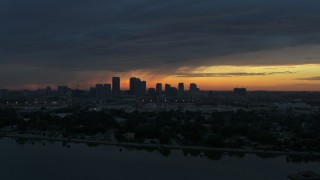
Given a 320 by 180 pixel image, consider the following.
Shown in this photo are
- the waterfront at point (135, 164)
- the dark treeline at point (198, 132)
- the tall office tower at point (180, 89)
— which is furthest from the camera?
the tall office tower at point (180, 89)

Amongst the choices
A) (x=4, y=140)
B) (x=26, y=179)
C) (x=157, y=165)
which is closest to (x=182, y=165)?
(x=157, y=165)

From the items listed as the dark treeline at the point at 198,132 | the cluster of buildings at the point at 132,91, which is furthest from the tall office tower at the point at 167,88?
the dark treeline at the point at 198,132

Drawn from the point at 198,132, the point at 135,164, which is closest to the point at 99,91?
the point at 198,132

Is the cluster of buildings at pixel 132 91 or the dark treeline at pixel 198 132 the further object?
the cluster of buildings at pixel 132 91

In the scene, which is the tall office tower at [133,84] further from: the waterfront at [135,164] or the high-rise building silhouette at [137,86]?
the waterfront at [135,164]

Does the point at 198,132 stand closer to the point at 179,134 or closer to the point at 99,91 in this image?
the point at 179,134

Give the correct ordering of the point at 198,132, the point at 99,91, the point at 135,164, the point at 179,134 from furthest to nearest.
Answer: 1. the point at 99,91
2. the point at 179,134
3. the point at 198,132
4. the point at 135,164

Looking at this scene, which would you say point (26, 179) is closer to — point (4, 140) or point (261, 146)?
point (4, 140)

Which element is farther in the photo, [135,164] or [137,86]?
[137,86]

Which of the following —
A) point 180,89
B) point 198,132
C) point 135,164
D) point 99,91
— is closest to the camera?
point 135,164

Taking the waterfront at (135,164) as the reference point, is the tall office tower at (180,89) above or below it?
above
